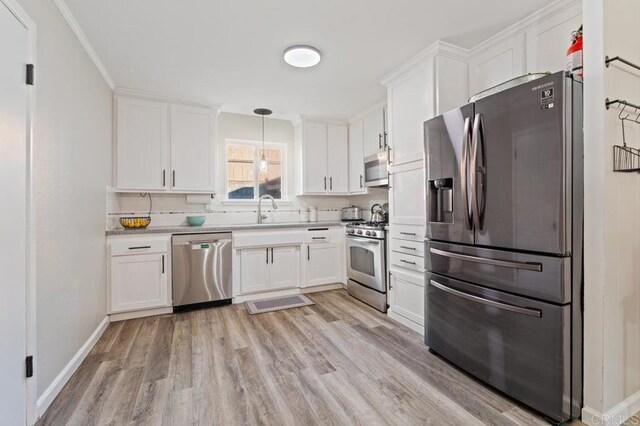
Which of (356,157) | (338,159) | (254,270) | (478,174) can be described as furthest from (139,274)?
(478,174)

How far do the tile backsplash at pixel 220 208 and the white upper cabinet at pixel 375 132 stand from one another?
2.02ft

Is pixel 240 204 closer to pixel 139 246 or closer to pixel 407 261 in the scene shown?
pixel 139 246

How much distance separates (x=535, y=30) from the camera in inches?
84.1

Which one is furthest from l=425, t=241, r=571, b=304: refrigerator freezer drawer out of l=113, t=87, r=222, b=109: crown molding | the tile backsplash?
l=113, t=87, r=222, b=109: crown molding

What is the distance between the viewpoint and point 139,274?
3.07 meters

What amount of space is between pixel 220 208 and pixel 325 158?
67.1 inches

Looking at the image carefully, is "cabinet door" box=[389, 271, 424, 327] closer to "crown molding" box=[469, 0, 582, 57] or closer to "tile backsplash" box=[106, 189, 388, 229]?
"tile backsplash" box=[106, 189, 388, 229]

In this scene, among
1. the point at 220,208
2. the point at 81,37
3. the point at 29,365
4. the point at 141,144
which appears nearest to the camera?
the point at 29,365

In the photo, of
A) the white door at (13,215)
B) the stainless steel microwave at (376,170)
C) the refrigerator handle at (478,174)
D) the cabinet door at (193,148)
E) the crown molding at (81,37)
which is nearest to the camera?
the white door at (13,215)

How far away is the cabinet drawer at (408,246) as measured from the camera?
8.75 feet

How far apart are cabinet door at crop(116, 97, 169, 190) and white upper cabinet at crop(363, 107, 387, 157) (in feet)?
8.45

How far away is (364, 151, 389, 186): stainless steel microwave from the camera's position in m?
3.47

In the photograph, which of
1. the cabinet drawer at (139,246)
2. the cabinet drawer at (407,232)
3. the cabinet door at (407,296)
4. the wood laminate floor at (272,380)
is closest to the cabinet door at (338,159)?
the cabinet drawer at (407,232)

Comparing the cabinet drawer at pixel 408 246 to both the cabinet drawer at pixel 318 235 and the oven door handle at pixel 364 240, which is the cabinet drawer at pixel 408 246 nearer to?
the oven door handle at pixel 364 240
